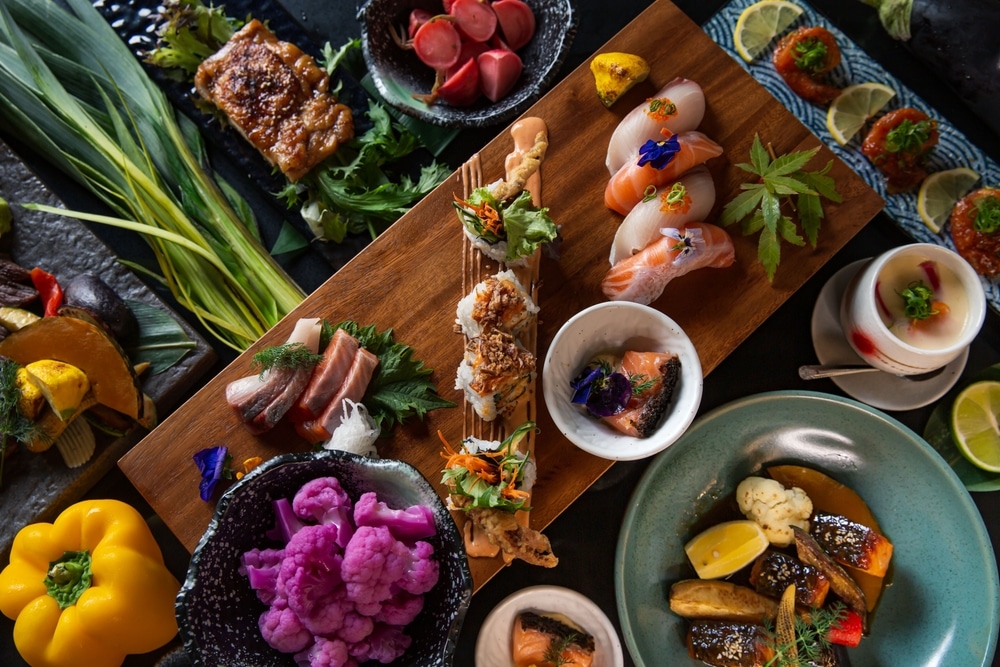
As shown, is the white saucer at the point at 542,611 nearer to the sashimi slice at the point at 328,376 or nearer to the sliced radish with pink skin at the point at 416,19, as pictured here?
the sashimi slice at the point at 328,376

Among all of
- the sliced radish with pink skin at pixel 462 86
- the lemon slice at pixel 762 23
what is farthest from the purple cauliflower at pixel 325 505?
the lemon slice at pixel 762 23

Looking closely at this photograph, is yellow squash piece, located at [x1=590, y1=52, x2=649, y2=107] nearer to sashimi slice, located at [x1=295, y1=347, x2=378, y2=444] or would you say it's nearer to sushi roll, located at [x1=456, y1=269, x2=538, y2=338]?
sushi roll, located at [x1=456, y1=269, x2=538, y2=338]

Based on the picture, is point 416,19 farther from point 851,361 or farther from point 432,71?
point 851,361

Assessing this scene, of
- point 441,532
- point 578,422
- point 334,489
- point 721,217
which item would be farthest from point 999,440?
point 334,489

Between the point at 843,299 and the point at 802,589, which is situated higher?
the point at 843,299

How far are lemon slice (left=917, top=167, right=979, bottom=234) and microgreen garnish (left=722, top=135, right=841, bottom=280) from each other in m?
0.71

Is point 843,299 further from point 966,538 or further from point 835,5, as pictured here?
point 835,5

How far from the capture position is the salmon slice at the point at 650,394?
89.1 inches

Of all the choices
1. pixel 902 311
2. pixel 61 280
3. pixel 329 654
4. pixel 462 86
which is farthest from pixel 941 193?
pixel 61 280

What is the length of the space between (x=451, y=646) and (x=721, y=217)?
5.49ft

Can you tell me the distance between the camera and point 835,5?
3186 millimetres

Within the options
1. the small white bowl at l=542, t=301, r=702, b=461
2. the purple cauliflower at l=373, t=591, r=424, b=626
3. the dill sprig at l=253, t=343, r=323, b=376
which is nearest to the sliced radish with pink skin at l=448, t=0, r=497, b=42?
the small white bowl at l=542, t=301, r=702, b=461

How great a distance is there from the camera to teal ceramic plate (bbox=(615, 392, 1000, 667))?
8.71ft

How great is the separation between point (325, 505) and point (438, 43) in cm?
194
